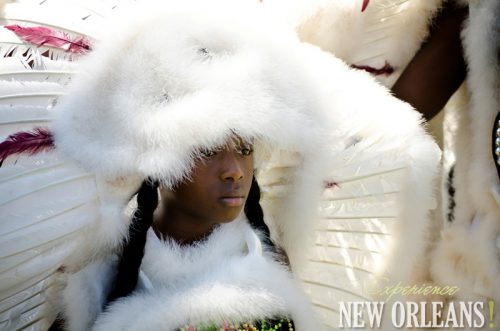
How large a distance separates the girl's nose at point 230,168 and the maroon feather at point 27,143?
0.25m

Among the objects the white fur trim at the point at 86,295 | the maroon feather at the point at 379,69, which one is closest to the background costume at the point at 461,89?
the maroon feather at the point at 379,69

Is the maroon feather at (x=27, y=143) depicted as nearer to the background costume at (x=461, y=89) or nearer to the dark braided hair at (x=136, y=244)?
the dark braided hair at (x=136, y=244)

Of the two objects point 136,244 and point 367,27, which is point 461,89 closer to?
point 367,27

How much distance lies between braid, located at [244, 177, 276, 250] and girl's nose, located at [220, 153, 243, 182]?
0.15 meters

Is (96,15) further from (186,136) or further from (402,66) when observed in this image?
(402,66)

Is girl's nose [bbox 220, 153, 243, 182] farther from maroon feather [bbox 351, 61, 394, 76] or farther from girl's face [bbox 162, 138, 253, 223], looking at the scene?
maroon feather [bbox 351, 61, 394, 76]

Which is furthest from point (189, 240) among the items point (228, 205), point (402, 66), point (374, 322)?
point (402, 66)

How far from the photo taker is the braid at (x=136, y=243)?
3.22ft

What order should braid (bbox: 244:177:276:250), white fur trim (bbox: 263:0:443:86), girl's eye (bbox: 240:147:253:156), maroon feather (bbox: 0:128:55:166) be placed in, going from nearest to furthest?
maroon feather (bbox: 0:128:55:166)
girl's eye (bbox: 240:147:253:156)
braid (bbox: 244:177:276:250)
white fur trim (bbox: 263:0:443:86)

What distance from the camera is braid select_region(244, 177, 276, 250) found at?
3.72 feet

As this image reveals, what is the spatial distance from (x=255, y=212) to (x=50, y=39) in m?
0.44

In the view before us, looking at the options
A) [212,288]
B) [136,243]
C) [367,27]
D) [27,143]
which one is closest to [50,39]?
[27,143]

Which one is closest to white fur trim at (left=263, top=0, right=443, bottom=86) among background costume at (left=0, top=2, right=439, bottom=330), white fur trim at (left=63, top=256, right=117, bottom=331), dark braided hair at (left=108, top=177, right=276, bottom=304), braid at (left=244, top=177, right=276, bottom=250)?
background costume at (left=0, top=2, right=439, bottom=330)

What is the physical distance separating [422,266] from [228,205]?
0.64 m
